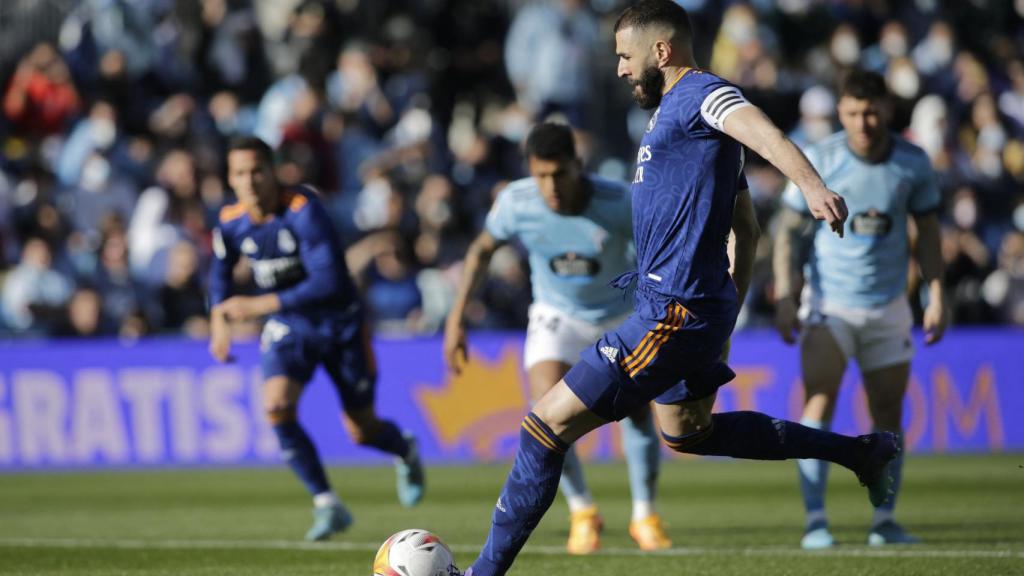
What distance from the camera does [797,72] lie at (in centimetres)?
2006

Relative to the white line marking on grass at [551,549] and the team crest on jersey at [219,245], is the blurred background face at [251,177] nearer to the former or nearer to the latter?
the team crest on jersey at [219,245]

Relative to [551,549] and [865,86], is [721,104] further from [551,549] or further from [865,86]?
[551,549]

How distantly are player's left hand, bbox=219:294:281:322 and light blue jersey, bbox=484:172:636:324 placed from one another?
1567 mm

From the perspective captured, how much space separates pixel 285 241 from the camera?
9.91 m

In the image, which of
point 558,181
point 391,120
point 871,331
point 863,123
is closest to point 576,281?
point 558,181

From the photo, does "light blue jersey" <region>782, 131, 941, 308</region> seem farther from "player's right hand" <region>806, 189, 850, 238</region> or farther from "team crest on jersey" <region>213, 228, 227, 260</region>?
"team crest on jersey" <region>213, 228, 227, 260</region>

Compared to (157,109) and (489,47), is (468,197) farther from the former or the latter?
(157,109)

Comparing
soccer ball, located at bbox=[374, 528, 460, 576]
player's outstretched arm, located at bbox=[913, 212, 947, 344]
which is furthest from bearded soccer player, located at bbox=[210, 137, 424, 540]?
player's outstretched arm, located at bbox=[913, 212, 947, 344]

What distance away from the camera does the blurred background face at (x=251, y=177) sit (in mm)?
9680

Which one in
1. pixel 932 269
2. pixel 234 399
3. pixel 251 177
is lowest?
pixel 234 399

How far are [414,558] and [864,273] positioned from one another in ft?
12.0

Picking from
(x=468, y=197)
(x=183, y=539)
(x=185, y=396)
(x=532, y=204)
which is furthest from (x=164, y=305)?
(x=532, y=204)

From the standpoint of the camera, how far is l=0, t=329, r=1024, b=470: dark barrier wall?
15.5 m

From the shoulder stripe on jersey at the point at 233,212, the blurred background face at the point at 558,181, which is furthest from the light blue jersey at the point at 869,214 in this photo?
the shoulder stripe on jersey at the point at 233,212
